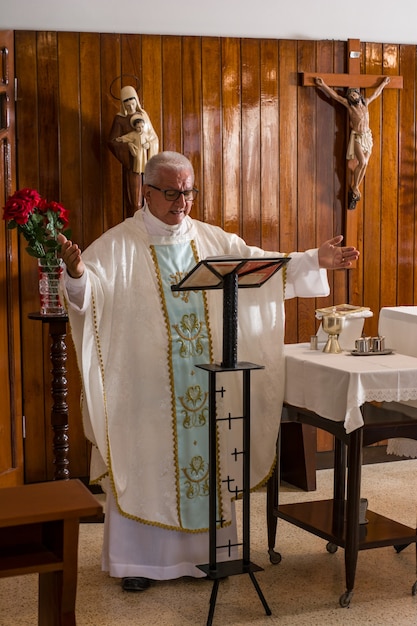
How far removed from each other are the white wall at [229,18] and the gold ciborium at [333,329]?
2.14m

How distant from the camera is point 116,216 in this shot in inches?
210

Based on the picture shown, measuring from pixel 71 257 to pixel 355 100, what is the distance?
2646 millimetres

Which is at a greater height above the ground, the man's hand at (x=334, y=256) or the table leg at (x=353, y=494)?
A: the man's hand at (x=334, y=256)

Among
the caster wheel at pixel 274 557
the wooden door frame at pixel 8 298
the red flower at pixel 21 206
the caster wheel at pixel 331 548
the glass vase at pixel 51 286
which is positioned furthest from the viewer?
the wooden door frame at pixel 8 298

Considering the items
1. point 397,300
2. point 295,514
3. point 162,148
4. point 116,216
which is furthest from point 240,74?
point 295,514

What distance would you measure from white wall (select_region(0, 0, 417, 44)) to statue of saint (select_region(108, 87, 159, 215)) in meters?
0.48

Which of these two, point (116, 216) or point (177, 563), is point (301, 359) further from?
point (116, 216)

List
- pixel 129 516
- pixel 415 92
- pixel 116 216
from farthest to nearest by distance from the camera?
pixel 415 92 → pixel 116 216 → pixel 129 516

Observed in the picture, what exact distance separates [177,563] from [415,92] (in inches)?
131

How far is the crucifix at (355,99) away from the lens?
18.3 feet

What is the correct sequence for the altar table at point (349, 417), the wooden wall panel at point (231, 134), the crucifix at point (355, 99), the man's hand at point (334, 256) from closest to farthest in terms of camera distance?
the altar table at point (349, 417) < the man's hand at point (334, 256) < the wooden wall panel at point (231, 134) < the crucifix at point (355, 99)

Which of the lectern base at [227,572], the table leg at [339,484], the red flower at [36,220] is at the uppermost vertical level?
the red flower at [36,220]

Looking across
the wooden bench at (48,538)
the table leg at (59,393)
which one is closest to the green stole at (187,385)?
the table leg at (59,393)

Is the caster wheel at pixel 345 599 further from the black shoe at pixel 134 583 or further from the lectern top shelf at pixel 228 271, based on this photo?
the lectern top shelf at pixel 228 271
